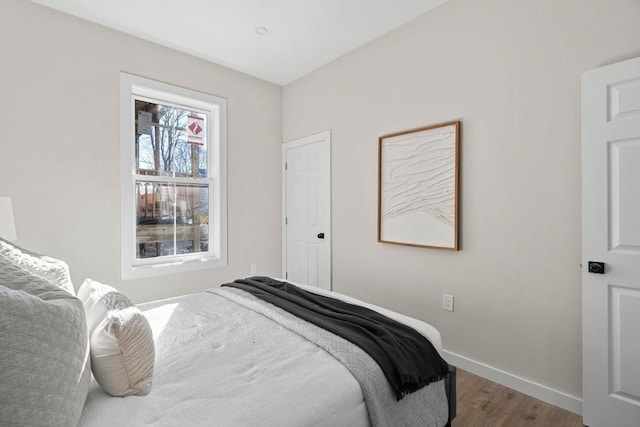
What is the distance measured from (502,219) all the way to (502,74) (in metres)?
1.00

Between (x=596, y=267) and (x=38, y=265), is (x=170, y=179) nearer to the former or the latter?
(x=38, y=265)

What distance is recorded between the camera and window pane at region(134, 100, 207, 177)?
3.16 m

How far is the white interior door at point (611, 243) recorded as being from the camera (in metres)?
1.64

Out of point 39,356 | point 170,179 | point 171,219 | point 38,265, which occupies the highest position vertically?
point 170,179

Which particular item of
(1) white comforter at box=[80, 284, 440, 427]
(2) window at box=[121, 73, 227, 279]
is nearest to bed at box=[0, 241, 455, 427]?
(1) white comforter at box=[80, 284, 440, 427]

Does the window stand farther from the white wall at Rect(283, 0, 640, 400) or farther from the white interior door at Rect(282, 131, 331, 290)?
the white wall at Rect(283, 0, 640, 400)

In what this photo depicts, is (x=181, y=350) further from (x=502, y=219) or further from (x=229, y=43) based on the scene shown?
(x=229, y=43)

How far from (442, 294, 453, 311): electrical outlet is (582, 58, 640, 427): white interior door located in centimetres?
83

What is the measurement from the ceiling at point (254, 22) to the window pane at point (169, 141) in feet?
2.12

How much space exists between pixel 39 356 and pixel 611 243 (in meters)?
2.43

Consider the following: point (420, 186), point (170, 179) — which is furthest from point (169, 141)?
point (420, 186)

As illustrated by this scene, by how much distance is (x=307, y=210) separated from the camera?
3791mm

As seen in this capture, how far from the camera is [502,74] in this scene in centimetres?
A: 221

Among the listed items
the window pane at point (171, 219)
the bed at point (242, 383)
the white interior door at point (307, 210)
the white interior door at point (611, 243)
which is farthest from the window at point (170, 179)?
the white interior door at point (611, 243)
